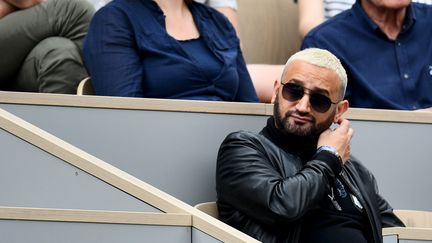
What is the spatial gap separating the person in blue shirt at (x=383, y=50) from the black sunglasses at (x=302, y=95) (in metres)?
0.96

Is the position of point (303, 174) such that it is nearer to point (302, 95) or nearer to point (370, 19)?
point (302, 95)

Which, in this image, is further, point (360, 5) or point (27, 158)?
point (360, 5)

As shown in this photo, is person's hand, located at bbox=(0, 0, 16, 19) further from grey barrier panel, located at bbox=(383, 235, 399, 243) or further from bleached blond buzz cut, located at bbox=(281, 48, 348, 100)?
grey barrier panel, located at bbox=(383, 235, 399, 243)

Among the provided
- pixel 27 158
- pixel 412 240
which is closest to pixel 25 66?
pixel 27 158

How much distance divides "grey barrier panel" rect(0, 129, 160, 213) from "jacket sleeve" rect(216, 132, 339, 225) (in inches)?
16.3

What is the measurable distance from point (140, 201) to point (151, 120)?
2.47 ft

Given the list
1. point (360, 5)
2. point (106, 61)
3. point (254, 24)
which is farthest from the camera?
point (254, 24)

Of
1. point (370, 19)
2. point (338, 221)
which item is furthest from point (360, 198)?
point (370, 19)

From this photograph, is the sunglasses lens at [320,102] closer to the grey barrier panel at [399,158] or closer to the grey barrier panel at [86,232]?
the grey barrier panel at [399,158]

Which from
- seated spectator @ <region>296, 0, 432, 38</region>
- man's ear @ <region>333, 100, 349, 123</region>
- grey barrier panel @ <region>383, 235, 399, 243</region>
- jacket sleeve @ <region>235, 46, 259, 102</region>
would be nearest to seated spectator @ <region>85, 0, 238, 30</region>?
seated spectator @ <region>296, 0, 432, 38</region>

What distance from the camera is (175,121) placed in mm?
4355

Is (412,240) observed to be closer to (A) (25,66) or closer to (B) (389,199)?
(B) (389,199)

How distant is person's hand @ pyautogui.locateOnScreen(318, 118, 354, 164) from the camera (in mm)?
4070

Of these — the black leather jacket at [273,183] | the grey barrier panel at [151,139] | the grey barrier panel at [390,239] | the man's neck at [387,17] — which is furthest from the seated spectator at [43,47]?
the grey barrier panel at [390,239]
